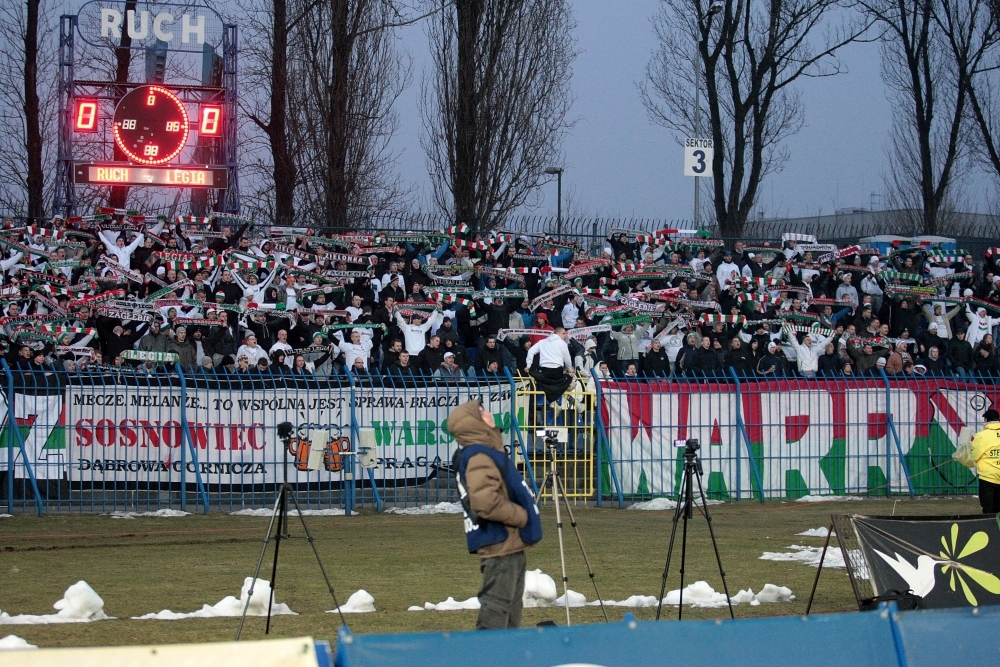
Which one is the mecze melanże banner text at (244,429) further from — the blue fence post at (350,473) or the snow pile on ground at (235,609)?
the snow pile on ground at (235,609)

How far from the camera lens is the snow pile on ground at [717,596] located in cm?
966

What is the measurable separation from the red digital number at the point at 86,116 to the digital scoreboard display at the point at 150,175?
3.12ft

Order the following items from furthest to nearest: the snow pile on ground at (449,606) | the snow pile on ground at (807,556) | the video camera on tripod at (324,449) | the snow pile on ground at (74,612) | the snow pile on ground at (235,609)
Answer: the snow pile on ground at (807,556) < the video camera on tripod at (324,449) < the snow pile on ground at (449,606) < the snow pile on ground at (235,609) < the snow pile on ground at (74,612)

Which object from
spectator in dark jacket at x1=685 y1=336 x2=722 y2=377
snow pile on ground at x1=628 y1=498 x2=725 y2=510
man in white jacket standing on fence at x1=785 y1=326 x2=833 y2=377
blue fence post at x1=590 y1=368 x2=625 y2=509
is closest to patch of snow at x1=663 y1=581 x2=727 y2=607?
snow pile on ground at x1=628 y1=498 x2=725 y2=510

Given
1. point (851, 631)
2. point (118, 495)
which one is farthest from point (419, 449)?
point (851, 631)

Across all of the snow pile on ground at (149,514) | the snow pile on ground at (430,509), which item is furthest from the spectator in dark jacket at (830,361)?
the snow pile on ground at (149,514)

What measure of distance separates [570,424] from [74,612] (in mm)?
9825

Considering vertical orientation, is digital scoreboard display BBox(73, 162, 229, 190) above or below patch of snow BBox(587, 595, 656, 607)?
above

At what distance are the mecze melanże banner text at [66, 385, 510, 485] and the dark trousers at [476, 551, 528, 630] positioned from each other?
860 cm

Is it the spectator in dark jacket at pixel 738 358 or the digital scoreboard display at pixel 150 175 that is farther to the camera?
the digital scoreboard display at pixel 150 175

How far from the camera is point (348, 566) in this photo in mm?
11883

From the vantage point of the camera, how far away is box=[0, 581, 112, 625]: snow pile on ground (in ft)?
29.3

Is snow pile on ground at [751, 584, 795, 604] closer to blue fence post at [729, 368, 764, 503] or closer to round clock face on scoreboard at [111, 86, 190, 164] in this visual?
blue fence post at [729, 368, 764, 503]

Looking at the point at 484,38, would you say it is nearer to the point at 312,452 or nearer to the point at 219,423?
the point at 219,423
